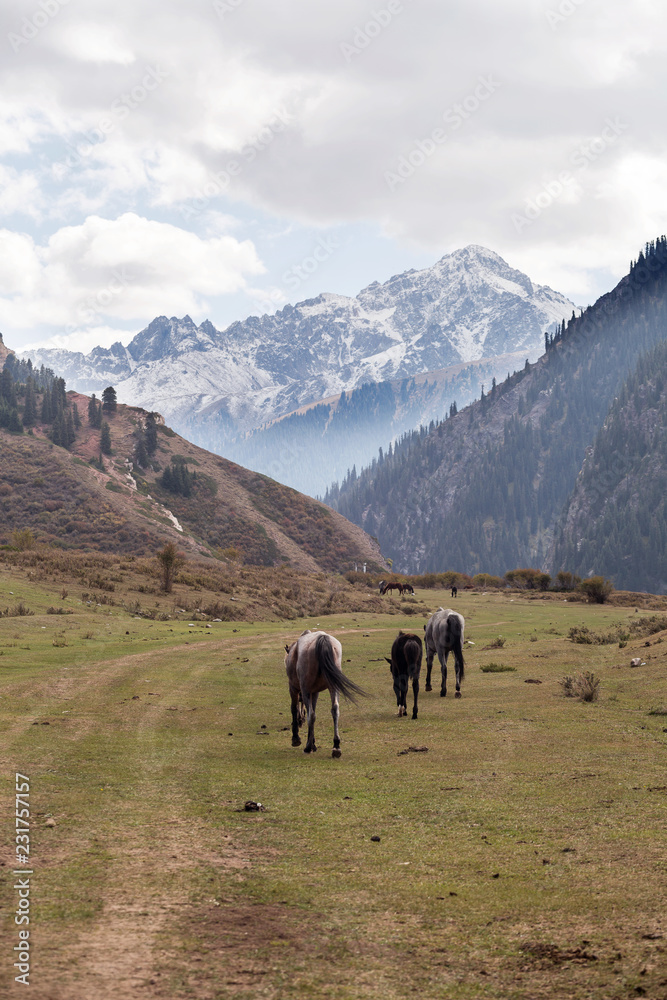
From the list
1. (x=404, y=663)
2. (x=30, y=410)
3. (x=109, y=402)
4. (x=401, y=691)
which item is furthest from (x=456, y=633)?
(x=109, y=402)

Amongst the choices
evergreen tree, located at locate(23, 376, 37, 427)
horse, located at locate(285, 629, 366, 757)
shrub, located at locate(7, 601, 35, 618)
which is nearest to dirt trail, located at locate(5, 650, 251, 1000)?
horse, located at locate(285, 629, 366, 757)

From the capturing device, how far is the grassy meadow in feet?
20.2

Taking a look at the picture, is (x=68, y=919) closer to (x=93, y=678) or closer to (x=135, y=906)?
(x=135, y=906)

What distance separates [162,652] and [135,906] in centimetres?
2393

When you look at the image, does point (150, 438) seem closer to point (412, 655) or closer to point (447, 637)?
point (447, 637)

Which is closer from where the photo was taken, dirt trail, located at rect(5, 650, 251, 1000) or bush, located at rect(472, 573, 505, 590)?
dirt trail, located at rect(5, 650, 251, 1000)

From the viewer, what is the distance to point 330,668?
1592 cm

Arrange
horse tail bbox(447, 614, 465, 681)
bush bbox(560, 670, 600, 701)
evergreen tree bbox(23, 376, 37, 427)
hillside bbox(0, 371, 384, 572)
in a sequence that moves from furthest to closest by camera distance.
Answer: evergreen tree bbox(23, 376, 37, 427)
hillside bbox(0, 371, 384, 572)
horse tail bbox(447, 614, 465, 681)
bush bbox(560, 670, 600, 701)

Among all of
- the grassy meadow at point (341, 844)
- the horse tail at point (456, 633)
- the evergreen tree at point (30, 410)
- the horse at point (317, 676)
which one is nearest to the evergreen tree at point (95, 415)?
the evergreen tree at point (30, 410)

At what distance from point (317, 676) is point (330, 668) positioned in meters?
0.61

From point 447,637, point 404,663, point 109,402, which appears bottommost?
point 404,663

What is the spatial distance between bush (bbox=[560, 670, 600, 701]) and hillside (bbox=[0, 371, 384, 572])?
3271 inches

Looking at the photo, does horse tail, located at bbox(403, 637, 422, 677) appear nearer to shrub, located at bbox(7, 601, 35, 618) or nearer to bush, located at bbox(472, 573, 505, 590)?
shrub, located at bbox(7, 601, 35, 618)

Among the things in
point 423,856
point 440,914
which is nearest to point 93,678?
point 423,856
